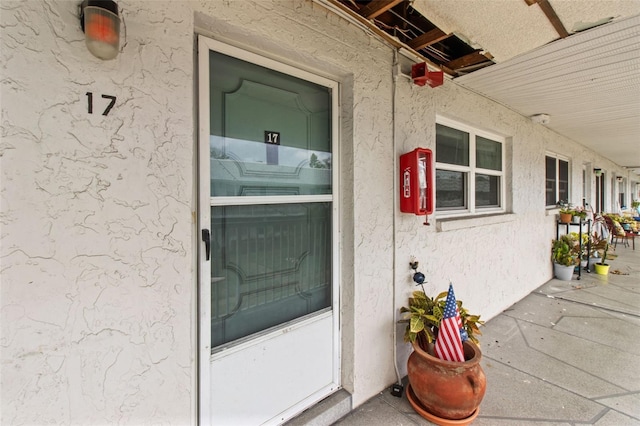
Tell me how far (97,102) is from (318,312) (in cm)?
194

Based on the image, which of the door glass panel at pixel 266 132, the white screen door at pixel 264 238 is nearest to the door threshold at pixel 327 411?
the white screen door at pixel 264 238

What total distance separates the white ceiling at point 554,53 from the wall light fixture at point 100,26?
1.93 metres

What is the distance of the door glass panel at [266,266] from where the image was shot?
1.78 meters

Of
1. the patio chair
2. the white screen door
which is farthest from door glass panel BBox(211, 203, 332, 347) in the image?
the patio chair

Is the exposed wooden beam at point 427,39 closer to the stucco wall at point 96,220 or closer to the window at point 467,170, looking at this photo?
the window at point 467,170

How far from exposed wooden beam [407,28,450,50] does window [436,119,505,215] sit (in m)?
1.00

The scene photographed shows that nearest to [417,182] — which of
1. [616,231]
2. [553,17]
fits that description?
[553,17]

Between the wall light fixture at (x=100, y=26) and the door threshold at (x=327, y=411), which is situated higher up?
the wall light fixture at (x=100, y=26)

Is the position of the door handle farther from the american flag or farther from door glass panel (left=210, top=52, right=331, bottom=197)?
the american flag

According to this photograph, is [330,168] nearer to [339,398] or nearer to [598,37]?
[339,398]

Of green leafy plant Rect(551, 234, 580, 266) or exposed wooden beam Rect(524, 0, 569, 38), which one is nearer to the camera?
exposed wooden beam Rect(524, 0, 569, 38)

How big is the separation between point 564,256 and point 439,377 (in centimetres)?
556

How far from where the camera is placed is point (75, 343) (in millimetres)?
1202

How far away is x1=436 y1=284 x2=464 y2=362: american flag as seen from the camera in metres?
2.25
